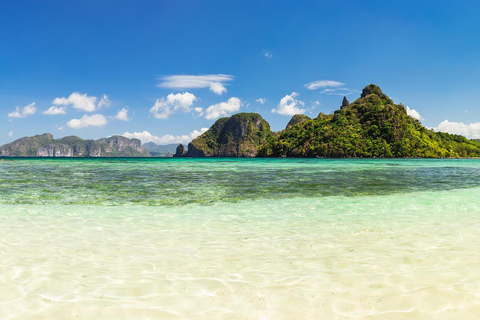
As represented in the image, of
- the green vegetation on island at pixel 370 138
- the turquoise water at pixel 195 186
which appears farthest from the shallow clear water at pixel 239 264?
the green vegetation on island at pixel 370 138

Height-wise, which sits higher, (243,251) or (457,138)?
(457,138)

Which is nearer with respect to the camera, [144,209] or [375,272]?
[375,272]

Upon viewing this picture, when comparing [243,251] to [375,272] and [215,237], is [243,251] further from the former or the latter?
[375,272]

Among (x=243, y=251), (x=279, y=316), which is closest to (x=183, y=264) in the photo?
(x=243, y=251)

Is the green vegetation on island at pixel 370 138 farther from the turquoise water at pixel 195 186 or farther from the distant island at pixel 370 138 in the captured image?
the turquoise water at pixel 195 186

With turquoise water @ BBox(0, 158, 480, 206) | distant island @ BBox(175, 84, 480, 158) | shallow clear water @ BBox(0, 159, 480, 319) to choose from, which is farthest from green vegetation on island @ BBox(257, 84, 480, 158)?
shallow clear water @ BBox(0, 159, 480, 319)

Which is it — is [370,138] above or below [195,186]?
above

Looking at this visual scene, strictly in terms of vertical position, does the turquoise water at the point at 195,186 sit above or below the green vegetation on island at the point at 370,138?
below

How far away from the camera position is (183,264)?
516 centimetres

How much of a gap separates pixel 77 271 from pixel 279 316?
3.42m

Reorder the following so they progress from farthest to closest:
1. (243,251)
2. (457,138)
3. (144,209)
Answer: (457,138)
(144,209)
(243,251)

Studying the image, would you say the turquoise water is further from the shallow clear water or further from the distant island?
the distant island

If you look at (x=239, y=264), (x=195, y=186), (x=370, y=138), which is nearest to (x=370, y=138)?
(x=370, y=138)

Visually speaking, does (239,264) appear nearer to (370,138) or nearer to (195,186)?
(195,186)
